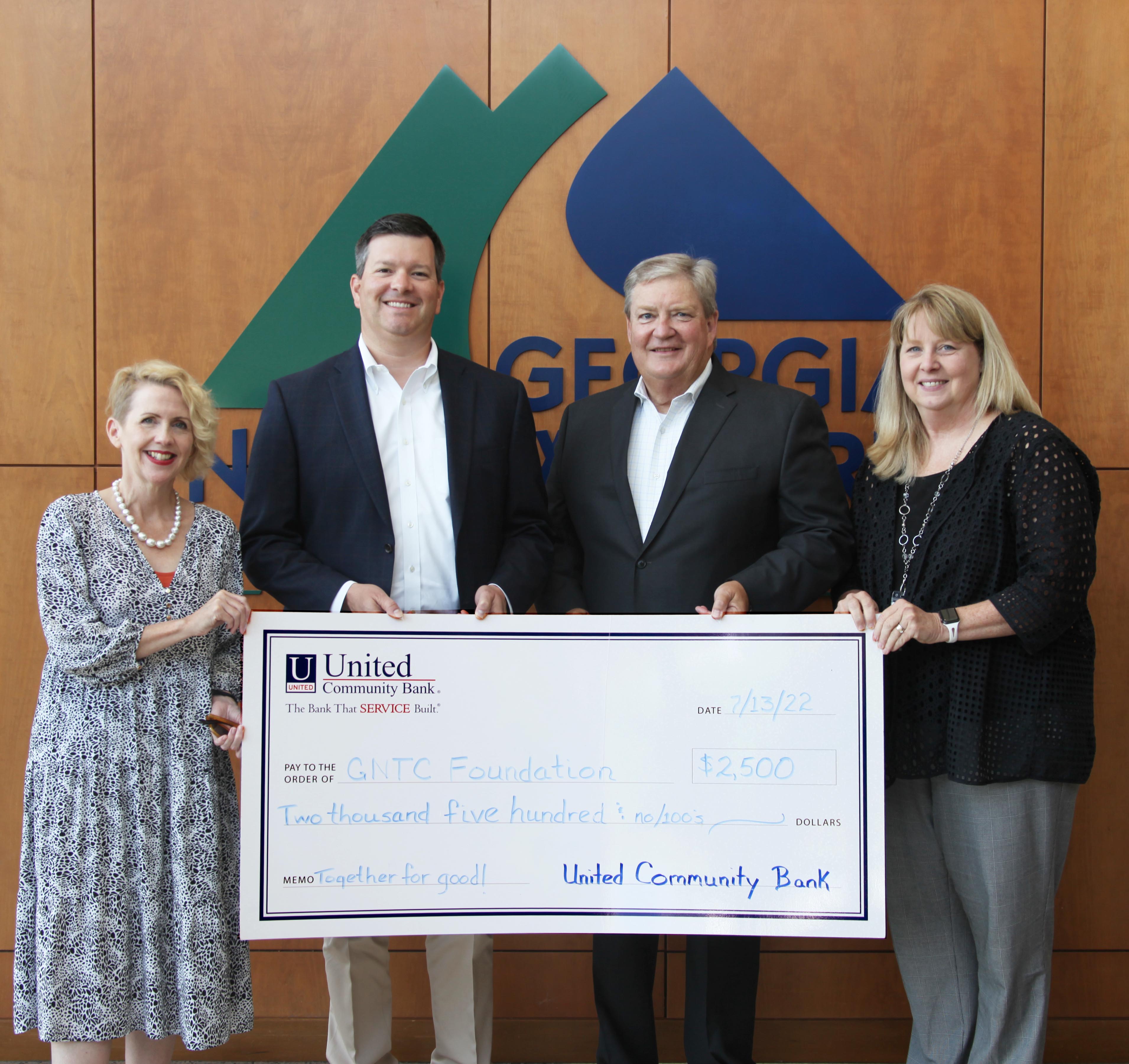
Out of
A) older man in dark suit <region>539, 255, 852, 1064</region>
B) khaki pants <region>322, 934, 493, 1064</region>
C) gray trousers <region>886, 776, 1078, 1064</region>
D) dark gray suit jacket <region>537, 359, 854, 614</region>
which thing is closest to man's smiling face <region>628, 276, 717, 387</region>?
older man in dark suit <region>539, 255, 852, 1064</region>

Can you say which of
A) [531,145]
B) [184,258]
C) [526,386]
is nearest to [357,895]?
[526,386]

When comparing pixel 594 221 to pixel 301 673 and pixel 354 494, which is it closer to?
pixel 354 494

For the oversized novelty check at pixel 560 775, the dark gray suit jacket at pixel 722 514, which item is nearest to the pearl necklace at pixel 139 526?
the oversized novelty check at pixel 560 775

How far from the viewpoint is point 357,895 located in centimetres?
196

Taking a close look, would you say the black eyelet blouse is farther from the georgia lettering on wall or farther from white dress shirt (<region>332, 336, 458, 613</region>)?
white dress shirt (<region>332, 336, 458, 613</region>)

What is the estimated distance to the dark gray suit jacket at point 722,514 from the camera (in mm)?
2168

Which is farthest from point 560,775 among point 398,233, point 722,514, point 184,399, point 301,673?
point 398,233

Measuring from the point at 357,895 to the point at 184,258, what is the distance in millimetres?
2038

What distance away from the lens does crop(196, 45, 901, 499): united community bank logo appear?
8.95 ft

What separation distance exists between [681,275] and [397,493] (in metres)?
0.94

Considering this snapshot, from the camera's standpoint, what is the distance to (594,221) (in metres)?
2.74

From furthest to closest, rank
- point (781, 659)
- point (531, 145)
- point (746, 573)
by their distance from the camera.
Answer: point (531, 145), point (746, 573), point (781, 659)

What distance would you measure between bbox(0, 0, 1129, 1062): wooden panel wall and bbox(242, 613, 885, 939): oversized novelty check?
1.06 m

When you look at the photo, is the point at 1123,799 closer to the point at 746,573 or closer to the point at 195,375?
the point at 746,573
